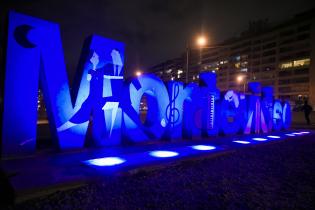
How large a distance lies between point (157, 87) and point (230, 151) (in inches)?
134

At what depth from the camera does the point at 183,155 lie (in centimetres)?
641

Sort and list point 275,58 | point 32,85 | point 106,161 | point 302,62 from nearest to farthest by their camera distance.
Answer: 1. point 106,161
2. point 32,85
3. point 302,62
4. point 275,58

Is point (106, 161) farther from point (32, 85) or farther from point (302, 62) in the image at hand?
point (302, 62)

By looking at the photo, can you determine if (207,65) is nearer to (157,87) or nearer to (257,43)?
(257,43)

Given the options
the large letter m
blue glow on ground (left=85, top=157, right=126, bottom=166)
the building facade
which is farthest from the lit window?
blue glow on ground (left=85, top=157, right=126, bottom=166)

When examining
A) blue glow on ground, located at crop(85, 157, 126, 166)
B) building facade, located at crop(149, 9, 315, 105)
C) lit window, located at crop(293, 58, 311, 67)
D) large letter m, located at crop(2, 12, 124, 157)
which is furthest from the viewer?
lit window, located at crop(293, 58, 311, 67)

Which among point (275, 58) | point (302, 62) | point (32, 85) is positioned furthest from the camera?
point (275, 58)

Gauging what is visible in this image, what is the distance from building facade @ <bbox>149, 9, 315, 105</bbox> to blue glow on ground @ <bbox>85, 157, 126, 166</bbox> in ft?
223

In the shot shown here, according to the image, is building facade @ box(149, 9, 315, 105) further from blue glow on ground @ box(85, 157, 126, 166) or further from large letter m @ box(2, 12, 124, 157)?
blue glow on ground @ box(85, 157, 126, 166)

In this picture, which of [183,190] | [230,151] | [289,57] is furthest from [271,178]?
[289,57]

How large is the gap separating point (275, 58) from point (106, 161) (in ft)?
329

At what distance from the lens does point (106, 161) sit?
555 centimetres

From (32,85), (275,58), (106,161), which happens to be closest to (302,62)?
(275,58)

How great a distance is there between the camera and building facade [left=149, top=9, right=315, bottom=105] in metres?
79.4
